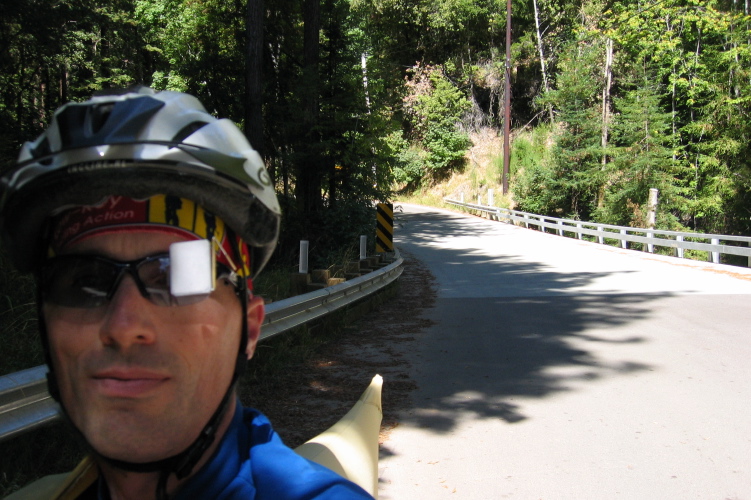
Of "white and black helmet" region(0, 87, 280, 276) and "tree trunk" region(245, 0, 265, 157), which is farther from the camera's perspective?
"tree trunk" region(245, 0, 265, 157)

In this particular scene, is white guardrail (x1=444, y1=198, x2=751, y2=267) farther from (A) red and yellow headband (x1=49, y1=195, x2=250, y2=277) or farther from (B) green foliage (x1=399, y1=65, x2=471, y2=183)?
(A) red and yellow headband (x1=49, y1=195, x2=250, y2=277)

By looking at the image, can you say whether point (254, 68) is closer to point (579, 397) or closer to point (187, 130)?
point (579, 397)

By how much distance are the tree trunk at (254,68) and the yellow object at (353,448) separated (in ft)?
41.8

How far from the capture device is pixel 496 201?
44312mm

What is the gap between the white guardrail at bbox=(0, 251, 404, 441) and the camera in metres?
3.06

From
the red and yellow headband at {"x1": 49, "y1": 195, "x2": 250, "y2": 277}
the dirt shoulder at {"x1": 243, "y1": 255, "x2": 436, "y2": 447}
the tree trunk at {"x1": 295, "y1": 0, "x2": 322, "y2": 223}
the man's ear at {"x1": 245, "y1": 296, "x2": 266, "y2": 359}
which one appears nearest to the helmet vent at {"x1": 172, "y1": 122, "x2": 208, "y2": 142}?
the red and yellow headband at {"x1": 49, "y1": 195, "x2": 250, "y2": 277}

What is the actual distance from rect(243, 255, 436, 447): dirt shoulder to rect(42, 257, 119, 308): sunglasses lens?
3919mm

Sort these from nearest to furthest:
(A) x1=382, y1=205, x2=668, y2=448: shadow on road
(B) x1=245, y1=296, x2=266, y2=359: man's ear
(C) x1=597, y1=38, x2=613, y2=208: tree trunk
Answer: (B) x1=245, y1=296, x2=266, y2=359: man's ear, (A) x1=382, y1=205, x2=668, y2=448: shadow on road, (C) x1=597, y1=38, x2=613, y2=208: tree trunk

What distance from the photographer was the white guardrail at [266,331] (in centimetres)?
306

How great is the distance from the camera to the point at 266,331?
6.24 meters

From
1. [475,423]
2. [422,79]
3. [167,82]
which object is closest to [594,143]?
[422,79]

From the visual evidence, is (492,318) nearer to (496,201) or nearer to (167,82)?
(167,82)

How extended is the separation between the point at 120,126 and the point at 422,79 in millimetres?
53578

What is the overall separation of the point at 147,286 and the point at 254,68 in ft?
46.3
